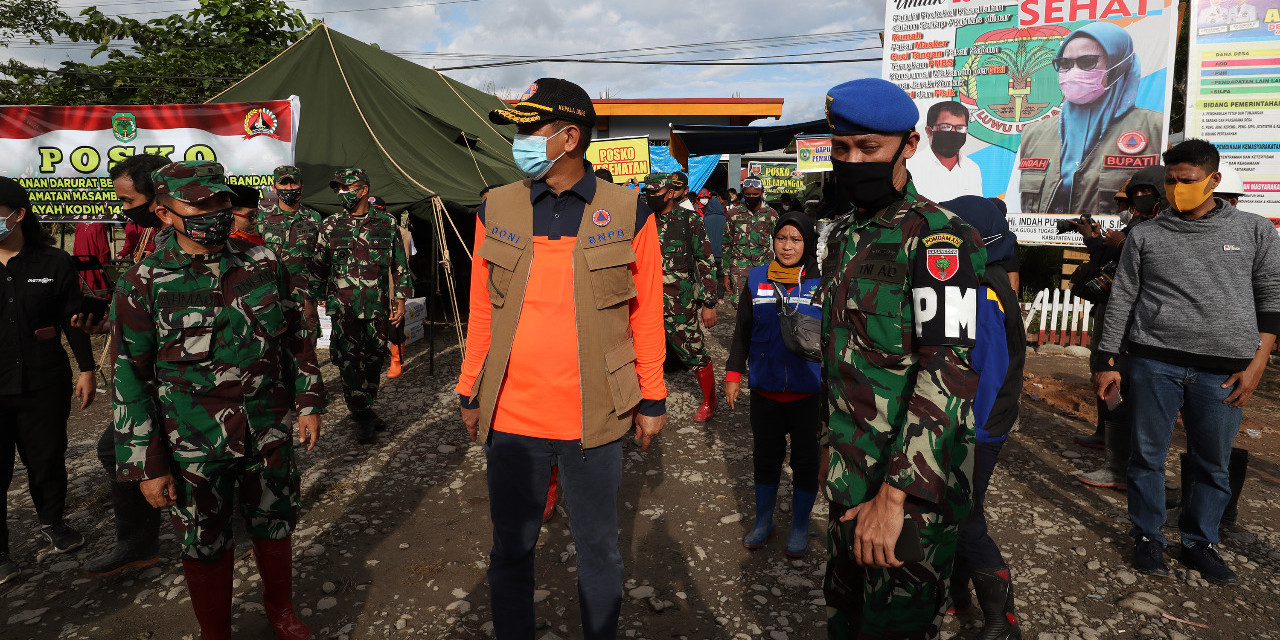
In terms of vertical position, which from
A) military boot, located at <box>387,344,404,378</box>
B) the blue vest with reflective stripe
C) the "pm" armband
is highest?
the "pm" armband

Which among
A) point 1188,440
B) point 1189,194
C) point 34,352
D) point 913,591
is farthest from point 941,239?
point 34,352

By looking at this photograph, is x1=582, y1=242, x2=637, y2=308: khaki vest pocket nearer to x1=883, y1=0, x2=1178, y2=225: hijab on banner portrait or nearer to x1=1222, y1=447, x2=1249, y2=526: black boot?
x1=1222, y1=447, x2=1249, y2=526: black boot

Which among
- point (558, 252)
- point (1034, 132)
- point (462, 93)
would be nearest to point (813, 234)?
point (558, 252)

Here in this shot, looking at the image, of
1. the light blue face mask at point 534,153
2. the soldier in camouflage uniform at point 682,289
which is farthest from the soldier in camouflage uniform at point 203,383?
the soldier in camouflage uniform at point 682,289

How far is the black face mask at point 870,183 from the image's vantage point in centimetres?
207

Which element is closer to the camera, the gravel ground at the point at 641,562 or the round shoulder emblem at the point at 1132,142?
the gravel ground at the point at 641,562

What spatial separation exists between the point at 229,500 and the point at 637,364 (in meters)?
1.84

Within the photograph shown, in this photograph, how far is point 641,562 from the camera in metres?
4.02

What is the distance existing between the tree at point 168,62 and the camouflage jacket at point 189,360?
12975mm

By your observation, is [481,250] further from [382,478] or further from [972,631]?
[382,478]

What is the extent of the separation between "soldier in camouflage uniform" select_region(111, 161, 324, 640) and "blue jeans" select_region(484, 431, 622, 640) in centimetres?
112

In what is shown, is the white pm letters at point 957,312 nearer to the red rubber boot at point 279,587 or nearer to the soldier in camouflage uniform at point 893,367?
the soldier in camouflage uniform at point 893,367

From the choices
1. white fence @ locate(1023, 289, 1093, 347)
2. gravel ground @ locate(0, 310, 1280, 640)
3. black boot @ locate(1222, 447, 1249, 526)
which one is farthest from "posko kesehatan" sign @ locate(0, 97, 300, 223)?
white fence @ locate(1023, 289, 1093, 347)

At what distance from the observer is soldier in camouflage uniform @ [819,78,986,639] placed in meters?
1.87
